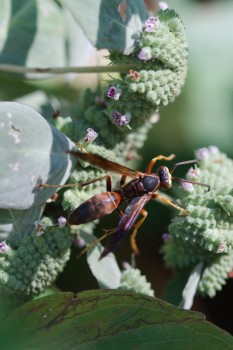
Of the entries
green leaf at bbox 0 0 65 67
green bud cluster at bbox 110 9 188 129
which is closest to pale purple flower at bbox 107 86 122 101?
green bud cluster at bbox 110 9 188 129

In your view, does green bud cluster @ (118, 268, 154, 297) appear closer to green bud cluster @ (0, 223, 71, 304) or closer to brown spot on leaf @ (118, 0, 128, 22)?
green bud cluster @ (0, 223, 71, 304)

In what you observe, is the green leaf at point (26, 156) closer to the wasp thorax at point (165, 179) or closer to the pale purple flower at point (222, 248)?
the wasp thorax at point (165, 179)

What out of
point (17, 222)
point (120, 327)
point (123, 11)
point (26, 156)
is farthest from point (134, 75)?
point (120, 327)

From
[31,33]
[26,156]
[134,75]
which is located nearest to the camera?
[26,156]

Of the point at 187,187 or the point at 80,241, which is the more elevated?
the point at 187,187

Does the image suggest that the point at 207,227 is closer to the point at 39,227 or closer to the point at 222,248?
the point at 222,248

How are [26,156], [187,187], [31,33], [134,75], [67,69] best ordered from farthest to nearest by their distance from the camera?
[31,33] → [67,69] → [187,187] → [134,75] → [26,156]
